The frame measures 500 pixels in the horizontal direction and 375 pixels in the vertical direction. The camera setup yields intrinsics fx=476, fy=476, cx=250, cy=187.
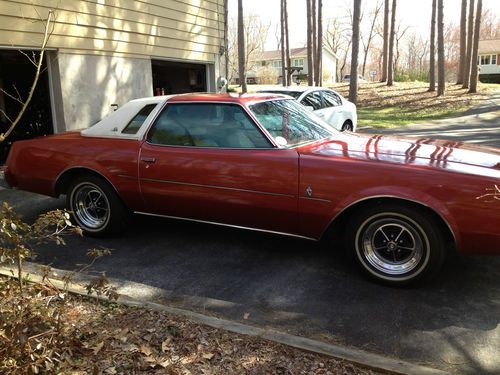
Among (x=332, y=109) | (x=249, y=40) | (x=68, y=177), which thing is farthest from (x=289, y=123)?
(x=249, y=40)

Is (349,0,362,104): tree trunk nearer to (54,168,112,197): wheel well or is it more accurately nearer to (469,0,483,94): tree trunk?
(469,0,483,94): tree trunk

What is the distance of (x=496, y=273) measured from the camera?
13.1ft

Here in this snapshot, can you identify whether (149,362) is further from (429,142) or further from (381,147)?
(429,142)

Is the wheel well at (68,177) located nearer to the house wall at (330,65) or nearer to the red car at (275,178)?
the red car at (275,178)

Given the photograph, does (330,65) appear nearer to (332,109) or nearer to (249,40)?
(249,40)

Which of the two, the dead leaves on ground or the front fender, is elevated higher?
the front fender

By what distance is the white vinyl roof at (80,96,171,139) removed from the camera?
4746mm

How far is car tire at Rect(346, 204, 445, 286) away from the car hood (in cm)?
Answer: 42

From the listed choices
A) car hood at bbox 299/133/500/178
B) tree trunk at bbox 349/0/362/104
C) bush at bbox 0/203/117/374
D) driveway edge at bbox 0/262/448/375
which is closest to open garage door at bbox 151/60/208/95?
tree trunk at bbox 349/0/362/104

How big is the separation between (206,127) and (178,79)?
1036 centimetres

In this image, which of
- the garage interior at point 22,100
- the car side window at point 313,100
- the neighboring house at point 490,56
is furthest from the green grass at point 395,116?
the neighboring house at point 490,56

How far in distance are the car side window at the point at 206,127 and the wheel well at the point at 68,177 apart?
748 mm

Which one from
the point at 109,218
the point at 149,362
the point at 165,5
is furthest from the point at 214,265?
the point at 165,5

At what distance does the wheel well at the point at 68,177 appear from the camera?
16.0ft
